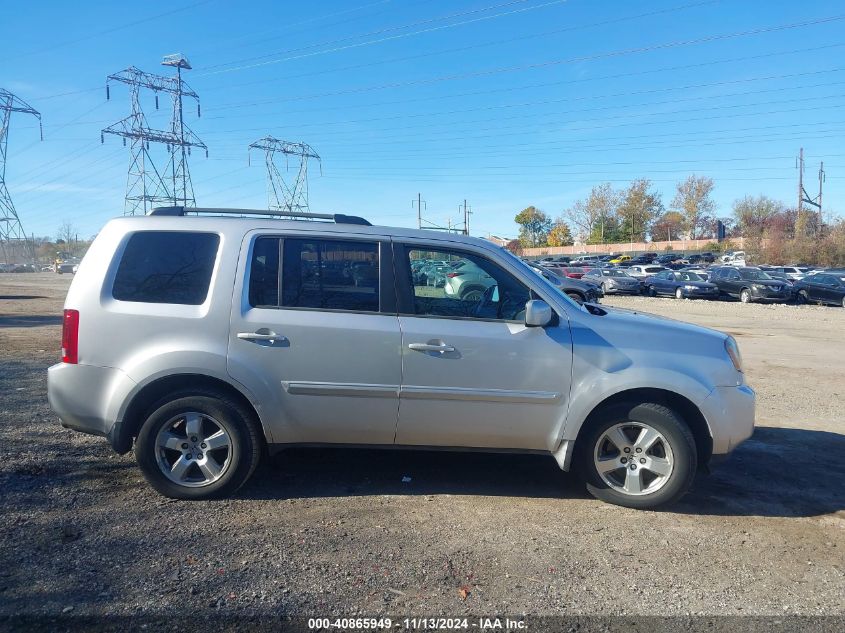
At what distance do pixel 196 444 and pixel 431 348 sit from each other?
1.77 m

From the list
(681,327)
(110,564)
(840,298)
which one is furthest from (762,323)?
(110,564)

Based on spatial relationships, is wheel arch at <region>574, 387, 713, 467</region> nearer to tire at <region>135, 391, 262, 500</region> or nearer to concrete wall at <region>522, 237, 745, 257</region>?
tire at <region>135, 391, 262, 500</region>

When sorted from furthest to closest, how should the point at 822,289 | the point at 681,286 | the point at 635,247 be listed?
the point at 635,247 → the point at 681,286 → the point at 822,289

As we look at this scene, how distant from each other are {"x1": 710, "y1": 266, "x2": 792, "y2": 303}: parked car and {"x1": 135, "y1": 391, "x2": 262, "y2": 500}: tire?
3006 centimetres

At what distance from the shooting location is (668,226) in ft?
324

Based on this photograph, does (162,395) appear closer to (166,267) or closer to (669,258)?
(166,267)

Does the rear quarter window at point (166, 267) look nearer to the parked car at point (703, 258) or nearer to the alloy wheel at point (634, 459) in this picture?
the alloy wheel at point (634, 459)

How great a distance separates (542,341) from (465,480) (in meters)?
1.38

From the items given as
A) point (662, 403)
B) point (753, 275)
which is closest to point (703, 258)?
point (753, 275)

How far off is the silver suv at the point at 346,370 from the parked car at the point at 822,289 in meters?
28.1

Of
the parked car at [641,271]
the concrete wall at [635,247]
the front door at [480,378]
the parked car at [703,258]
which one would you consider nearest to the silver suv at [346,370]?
the front door at [480,378]

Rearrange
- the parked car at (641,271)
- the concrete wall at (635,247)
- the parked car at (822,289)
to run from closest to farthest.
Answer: the parked car at (822,289) → the parked car at (641,271) → the concrete wall at (635,247)

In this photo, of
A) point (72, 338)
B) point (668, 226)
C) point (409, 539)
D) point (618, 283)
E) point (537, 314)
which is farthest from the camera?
point (668, 226)

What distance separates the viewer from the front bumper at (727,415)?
4492 millimetres
